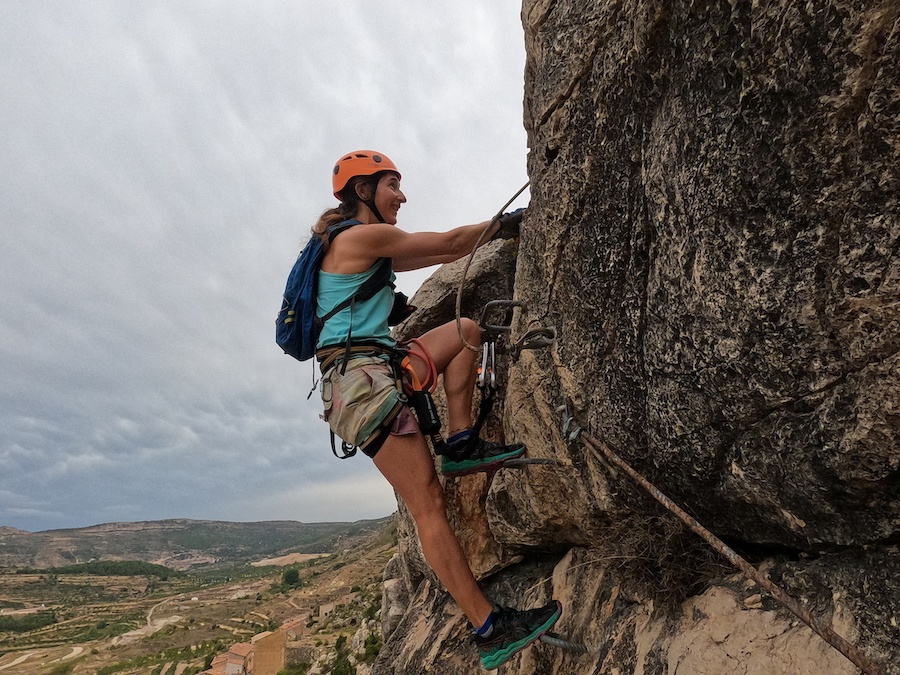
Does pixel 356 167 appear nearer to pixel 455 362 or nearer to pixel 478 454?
pixel 455 362

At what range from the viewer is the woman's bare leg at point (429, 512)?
4.11 metres

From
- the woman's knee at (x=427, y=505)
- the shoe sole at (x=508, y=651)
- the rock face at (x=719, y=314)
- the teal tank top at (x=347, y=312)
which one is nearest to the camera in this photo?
the rock face at (x=719, y=314)

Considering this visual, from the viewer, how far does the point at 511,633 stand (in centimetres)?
401

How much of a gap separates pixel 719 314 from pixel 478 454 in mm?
2582

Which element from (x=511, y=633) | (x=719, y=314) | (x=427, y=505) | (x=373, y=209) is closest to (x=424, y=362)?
(x=427, y=505)

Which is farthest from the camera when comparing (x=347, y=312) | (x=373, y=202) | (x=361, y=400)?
(x=373, y=202)

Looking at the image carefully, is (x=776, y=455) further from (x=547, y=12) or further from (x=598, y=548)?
(x=547, y=12)

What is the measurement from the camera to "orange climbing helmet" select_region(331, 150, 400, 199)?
5.02 meters

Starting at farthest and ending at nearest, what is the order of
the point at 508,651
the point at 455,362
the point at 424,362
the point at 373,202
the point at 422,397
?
the point at 455,362
the point at 373,202
the point at 424,362
the point at 422,397
the point at 508,651

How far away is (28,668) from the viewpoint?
7538cm

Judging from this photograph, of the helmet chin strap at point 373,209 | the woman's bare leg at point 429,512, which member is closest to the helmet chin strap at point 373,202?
the helmet chin strap at point 373,209

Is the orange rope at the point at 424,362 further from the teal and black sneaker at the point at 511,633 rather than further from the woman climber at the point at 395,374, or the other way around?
the teal and black sneaker at the point at 511,633

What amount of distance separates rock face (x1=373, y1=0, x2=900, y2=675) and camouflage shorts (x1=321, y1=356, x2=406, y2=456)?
1236 millimetres

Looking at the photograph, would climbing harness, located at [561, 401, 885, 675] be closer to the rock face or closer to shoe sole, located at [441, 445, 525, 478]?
the rock face
